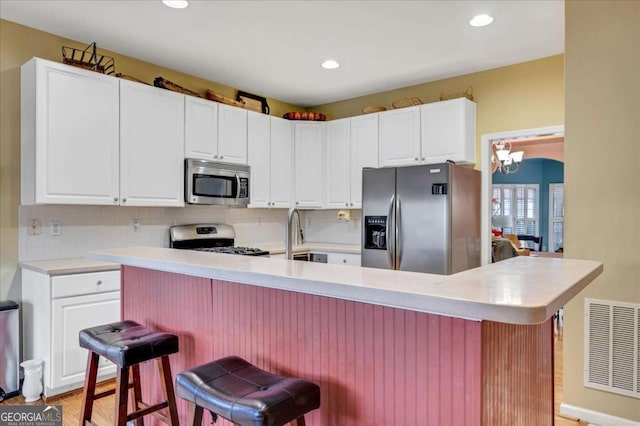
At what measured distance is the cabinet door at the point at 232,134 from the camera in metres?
3.93

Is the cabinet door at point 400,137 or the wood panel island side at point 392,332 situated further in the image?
the cabinet door at point 400,137

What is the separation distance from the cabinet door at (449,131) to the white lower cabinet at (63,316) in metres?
2.95

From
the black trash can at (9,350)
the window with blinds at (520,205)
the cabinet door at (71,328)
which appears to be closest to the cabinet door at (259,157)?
Answer: the cabinet door at (71,328)

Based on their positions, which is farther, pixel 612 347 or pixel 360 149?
pixel 360 149

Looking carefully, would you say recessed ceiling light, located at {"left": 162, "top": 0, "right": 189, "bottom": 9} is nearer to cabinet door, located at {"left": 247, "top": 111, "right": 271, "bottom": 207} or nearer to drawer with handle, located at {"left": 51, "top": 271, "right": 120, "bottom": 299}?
cabinet door, located at {"left": 247, "top": 111, "right": 271, "bottom": 207}

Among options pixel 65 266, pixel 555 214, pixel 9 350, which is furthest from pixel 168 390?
pixel 555 214

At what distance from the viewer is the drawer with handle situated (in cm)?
269

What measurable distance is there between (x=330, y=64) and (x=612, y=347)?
3009 mm

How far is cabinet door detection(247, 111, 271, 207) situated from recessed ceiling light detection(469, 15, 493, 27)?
226cm

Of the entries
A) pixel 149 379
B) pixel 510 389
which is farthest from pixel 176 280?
pixel 510 389

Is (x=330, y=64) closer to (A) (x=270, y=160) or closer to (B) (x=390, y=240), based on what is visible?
A: (A) (x=270, y=160)

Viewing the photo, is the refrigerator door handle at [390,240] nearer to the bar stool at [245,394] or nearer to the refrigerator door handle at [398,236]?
the refrigerator door handle at [398,236]

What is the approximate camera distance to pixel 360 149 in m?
4.44

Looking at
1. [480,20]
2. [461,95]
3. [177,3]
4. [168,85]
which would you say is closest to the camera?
[177,3]
